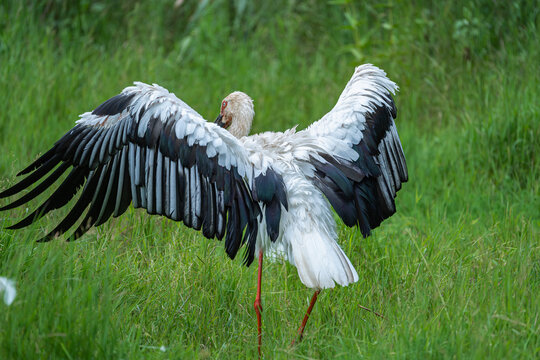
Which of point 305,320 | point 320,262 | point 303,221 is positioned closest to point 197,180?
point 303,221

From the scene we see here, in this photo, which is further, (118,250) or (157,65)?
(157,65)

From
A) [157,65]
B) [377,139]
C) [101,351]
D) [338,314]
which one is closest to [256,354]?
[338,314]

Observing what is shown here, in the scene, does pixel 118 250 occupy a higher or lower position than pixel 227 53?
lower

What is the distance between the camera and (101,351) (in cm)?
290

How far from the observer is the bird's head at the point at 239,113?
14.4 ft

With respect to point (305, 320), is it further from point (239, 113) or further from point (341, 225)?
point (239, 113)

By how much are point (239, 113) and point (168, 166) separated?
3.07 ft

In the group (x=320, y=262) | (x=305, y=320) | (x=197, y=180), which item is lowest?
(x=305, y=320)

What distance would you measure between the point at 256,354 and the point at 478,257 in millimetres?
1545

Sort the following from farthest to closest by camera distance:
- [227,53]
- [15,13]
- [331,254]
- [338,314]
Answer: [227,53] < [15,13] < [338,314] < [331,254]

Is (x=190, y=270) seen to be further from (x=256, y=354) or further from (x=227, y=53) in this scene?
(x=227, y=53)

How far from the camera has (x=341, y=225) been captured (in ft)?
15.0

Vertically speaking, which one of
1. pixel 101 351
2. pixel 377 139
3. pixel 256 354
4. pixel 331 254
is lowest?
pixel 256 354

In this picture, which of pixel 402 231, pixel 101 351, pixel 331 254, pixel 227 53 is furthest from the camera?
pixel 227 53
